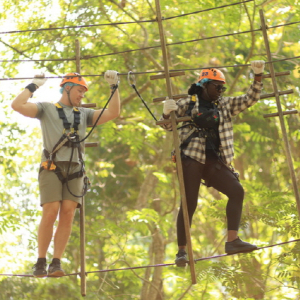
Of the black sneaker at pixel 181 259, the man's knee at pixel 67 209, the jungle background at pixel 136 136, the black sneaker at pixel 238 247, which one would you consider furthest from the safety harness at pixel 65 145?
the jungle background at pixel 136 136

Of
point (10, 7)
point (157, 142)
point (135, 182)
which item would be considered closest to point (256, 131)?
point (157, 142)

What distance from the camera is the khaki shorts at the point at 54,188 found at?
17.3 ft

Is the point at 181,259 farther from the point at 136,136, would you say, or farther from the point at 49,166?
the point at 136,136

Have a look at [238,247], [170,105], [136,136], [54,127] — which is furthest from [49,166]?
[136,136]

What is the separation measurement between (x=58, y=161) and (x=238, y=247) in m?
A: 1.80

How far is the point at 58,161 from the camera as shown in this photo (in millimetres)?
5316

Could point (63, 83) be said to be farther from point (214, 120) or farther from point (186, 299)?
point (186, 299)

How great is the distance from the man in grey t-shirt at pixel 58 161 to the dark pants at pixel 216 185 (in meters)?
0.94

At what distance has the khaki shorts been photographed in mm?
5258

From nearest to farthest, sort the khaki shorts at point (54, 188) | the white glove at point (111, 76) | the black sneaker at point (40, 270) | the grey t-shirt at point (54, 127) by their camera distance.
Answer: the black sneaker at point (40, 270) → the khaki shorts at point (54, 188) → the grey t-shirt at point (54, 127) → the white glove at point (111, 76)

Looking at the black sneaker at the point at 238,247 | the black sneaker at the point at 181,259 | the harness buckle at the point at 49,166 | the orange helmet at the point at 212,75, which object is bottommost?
the black sneaker at the point at 181,259

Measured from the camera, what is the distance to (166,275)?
9883 millimetres

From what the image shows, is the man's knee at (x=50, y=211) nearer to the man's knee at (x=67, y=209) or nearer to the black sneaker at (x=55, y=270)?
the man's knee at (x=67, y=209)

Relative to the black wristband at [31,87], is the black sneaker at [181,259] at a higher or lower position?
lower
